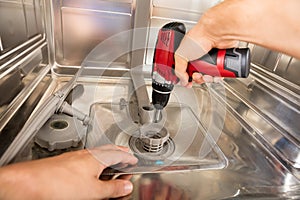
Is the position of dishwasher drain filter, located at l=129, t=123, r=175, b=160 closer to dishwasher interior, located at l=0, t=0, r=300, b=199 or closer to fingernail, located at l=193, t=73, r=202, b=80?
dishwasher interior, located at l=0, t=0, r=300, b=199

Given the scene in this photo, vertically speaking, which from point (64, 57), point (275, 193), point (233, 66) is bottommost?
point (275, 193)

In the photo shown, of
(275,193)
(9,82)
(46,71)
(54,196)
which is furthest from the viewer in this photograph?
(46,71)

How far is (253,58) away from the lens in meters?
0.94

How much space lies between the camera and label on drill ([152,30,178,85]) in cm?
64

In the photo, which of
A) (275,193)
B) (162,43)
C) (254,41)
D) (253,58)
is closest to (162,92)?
(162,43)

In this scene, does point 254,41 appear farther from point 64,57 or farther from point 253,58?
point 64,57

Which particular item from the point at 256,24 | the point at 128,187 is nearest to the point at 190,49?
the point at 256,24

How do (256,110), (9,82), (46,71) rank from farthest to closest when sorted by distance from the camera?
(46,71) < (256,110) < (9,82)

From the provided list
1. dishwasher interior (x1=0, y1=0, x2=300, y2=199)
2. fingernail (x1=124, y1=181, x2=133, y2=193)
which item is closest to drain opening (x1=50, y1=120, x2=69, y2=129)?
dishwasher interior (x1=0, y1=0, x2=300, y2=199)

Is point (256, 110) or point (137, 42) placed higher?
point (137, 42)

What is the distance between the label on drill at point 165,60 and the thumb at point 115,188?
0.31m

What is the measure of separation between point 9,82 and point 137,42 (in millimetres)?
598

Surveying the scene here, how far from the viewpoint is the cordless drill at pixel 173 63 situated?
23.4 inches

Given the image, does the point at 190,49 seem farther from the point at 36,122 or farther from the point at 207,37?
the point at 36,122
